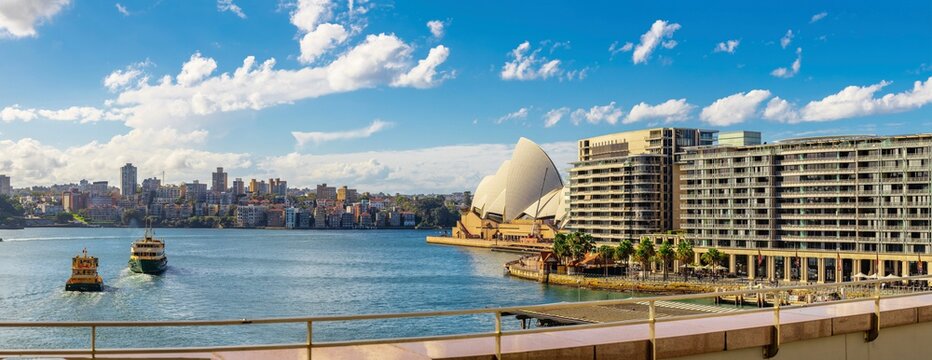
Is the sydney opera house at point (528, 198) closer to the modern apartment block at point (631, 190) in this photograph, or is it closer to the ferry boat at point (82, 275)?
the modern apartment block at point (631, 190)

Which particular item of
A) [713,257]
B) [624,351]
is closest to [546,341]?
[624,351]

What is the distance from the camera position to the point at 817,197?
2835 inches

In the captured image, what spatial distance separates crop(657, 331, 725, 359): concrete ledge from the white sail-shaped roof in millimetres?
128544

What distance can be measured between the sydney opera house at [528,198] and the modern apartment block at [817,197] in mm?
48102

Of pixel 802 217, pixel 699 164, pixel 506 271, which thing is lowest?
pixel 506 271

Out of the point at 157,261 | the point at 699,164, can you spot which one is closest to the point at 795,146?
the point at 699,164

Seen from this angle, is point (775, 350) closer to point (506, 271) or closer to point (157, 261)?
point (157, 261)

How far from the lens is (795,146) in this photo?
74.1 metres

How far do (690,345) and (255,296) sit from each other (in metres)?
55.5

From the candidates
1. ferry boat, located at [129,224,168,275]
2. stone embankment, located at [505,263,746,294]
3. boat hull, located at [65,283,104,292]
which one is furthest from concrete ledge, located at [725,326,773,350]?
ferry boat, located at [129,224,168,275]

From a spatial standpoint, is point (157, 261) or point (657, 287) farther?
point (157, 261)

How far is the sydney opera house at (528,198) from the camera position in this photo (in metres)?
134

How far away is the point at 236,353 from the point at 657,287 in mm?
63739

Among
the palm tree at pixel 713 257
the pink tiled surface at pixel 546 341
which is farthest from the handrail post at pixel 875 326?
the palm tree at pixel 713 257
